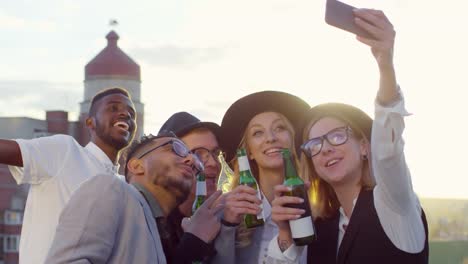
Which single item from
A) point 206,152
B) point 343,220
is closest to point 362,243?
point 343,220

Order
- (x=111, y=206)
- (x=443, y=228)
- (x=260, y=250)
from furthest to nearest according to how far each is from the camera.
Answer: (x=443, y=228)
(x=260, y=250)
(x=111, y=206)

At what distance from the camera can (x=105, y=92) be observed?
6523 mm

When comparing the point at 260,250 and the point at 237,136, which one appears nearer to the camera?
the point at 260,250

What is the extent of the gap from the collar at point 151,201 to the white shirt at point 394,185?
3.08 ft

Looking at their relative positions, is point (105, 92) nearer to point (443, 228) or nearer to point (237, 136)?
point (237, 136)

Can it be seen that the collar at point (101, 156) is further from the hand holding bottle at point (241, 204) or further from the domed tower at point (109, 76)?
the domed tower at point (109, 76)

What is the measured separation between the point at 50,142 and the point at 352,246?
190 cm

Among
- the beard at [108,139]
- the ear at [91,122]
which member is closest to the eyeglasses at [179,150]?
the beard at [108,139]

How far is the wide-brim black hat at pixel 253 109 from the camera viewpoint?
565cm

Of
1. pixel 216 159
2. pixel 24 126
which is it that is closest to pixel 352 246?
pixel 216 159

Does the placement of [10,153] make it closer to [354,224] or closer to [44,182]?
[44,182]

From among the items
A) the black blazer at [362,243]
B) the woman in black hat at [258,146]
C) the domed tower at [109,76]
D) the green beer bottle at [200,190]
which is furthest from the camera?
the domed tower at [109,76]

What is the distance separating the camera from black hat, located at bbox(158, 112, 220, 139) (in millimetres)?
6141

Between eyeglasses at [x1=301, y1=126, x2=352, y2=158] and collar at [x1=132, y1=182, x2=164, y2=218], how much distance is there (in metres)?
0.76
